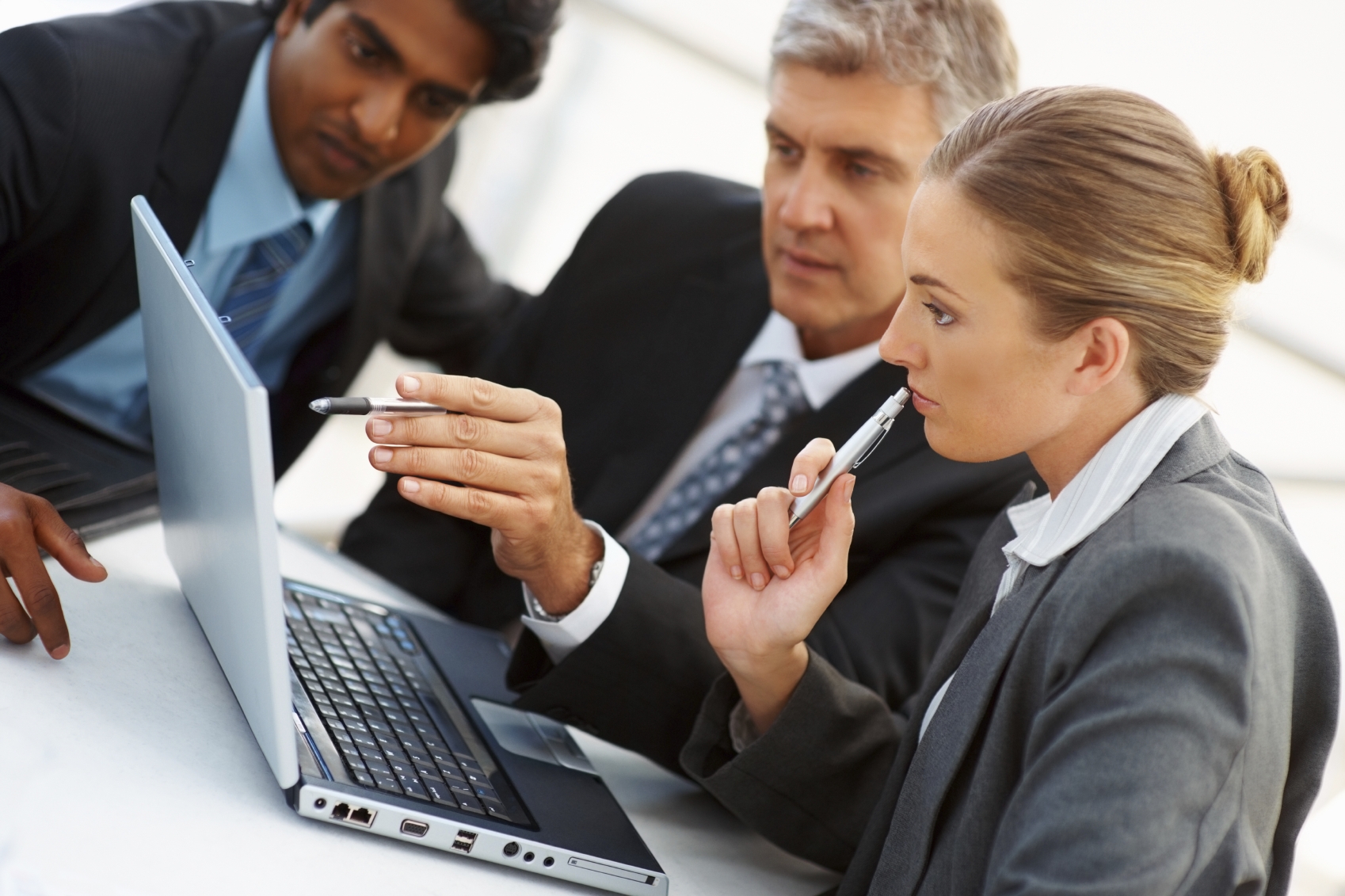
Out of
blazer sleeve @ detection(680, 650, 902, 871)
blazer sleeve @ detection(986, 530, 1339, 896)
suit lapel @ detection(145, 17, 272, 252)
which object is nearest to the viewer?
blazer sleeve @ detection(986, 530, 1339, 896)

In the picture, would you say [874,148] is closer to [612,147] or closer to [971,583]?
[971,583]

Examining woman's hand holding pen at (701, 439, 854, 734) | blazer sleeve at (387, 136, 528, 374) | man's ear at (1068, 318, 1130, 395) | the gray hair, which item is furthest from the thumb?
blazer sleeve at (387, 136, 528, 374)

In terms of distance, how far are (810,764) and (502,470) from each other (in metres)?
0.39

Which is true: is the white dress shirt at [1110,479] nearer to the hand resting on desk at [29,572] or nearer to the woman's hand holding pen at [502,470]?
the woman's hand holding pen at [502,470]

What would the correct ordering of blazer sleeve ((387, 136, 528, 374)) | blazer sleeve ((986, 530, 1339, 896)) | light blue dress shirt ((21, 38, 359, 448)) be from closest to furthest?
1. blazer sleeve ((986, 530, 1339, 896))
2. light blue dress shirt ((21, 38, 359, 448))
3. blazer sleeve ((387, 136, 528, 374))

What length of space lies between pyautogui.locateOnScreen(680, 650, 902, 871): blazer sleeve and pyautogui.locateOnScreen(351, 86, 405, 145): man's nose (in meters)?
1.10

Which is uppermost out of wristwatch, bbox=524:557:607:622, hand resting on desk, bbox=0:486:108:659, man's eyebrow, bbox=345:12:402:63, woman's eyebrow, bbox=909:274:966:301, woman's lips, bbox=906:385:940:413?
woman's eyebrow, bbox=909:274:966:301

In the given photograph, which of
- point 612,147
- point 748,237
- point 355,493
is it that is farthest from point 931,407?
point 355,493

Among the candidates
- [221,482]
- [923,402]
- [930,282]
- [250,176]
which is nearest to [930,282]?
[930,282]

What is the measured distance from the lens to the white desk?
0.73 m

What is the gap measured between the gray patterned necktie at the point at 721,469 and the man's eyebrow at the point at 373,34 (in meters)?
0.79

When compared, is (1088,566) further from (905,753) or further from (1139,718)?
(905,753)

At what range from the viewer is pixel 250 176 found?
177cm

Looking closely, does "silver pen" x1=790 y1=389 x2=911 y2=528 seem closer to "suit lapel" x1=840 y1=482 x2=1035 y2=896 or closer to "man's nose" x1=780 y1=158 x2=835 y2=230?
"suit lapel" x1=840 y1=482 x2=1035 y2=896
